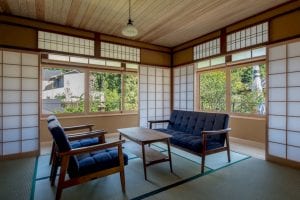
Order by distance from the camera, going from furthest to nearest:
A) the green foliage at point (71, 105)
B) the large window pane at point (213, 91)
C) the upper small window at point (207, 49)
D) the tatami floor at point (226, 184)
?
1. the large window pane at point (213, 91)
2. the green foliage at point (71, 105)
3. the upper small window at point (207, 49)
4. the tatami floor at point (226, 184)

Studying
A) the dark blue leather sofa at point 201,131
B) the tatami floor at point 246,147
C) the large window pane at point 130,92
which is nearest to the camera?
the dark blue leather sofa at point 201,131

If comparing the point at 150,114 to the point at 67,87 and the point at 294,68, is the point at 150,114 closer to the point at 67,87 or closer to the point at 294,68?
the point at 67,87

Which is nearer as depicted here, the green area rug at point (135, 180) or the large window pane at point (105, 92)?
the green area rug at point (135, 180)

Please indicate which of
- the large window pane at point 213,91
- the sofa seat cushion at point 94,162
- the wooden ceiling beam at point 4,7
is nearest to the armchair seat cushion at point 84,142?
the sofa seat cushion at point 94,162

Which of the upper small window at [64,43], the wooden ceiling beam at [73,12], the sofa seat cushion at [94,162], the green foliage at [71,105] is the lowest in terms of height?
the sofa seat cushion at [94,162]

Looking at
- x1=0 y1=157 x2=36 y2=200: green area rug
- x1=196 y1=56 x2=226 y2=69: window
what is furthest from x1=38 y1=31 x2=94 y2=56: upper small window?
x1=196 y1=56 x2=226 y2=69: window

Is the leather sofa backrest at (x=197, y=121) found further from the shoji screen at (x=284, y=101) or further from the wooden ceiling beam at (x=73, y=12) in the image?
the wooden ceiling beam at (x=73, y=12)

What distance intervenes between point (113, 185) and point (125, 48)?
3.29m

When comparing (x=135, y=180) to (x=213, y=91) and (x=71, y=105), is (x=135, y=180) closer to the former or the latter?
(x=71, y=105)

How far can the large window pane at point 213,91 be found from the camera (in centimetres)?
483

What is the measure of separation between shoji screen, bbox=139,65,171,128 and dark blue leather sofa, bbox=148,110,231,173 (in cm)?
104

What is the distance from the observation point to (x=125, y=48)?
4.55 meters

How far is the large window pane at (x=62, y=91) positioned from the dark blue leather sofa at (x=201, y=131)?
2.63 meters

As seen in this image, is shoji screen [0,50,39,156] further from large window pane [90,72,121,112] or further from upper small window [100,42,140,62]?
large window pane [90,72,121,112]
